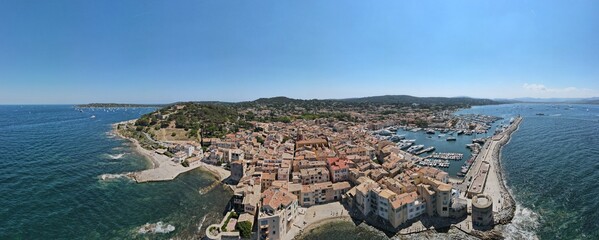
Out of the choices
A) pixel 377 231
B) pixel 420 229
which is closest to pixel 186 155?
pixel 377 231

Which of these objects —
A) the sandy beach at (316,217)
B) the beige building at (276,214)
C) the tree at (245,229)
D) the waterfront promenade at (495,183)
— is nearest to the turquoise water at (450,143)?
the waterfront promenade at (495,183)

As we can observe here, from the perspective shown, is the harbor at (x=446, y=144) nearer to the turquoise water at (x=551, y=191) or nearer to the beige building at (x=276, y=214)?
the turquoise water at (x=551, y=191)

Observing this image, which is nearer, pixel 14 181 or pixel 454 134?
pixel 14 181

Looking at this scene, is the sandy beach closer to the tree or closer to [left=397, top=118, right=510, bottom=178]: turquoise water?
the tree

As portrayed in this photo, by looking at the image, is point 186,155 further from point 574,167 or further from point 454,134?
point 454,134

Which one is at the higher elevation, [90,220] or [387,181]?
[387,181]

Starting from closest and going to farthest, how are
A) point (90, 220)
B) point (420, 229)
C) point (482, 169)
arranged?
point (420, 229) → point (90, 220) → point (482, 169)
